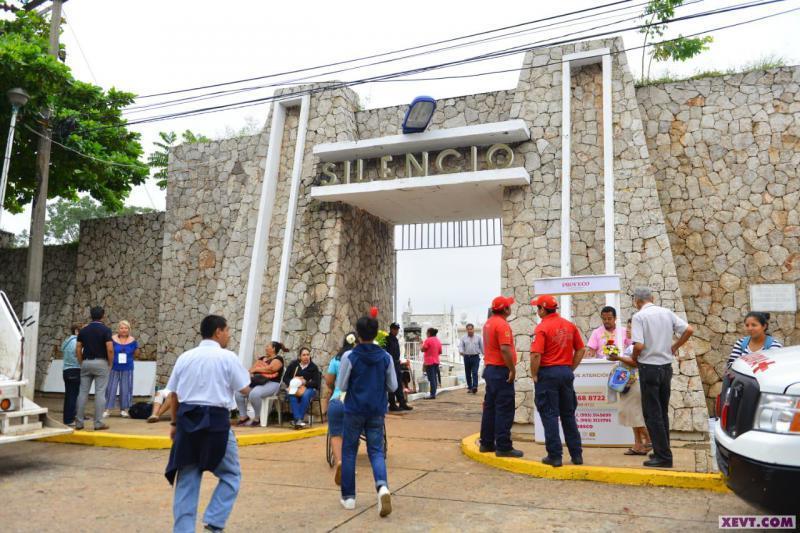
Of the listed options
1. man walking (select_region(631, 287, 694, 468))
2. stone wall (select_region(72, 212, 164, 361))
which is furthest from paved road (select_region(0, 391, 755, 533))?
stone wall (select_region(72, 212, 164, 361))

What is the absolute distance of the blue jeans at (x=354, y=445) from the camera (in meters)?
5.04

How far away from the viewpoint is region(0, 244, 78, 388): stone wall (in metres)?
16.0

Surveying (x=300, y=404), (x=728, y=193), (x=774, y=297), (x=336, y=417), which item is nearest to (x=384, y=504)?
(x=336, y=417)

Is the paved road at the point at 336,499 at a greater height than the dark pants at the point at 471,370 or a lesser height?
lesser

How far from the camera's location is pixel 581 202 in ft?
33.5

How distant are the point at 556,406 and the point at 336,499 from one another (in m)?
2.40

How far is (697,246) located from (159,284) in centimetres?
1195

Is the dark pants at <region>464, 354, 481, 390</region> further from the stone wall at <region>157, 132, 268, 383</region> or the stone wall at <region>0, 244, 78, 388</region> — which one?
the stone wall at <region>0, 244, 78, 388</region>

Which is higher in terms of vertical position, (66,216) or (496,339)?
(66,216)

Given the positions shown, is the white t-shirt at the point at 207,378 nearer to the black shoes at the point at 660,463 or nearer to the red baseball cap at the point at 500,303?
the red baseball cap at the point at 500,303

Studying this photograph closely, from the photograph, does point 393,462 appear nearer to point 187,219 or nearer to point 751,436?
point 751,436

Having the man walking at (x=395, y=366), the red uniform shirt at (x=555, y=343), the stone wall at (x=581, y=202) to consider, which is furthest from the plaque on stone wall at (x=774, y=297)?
the man walking at (x=395, y=366)

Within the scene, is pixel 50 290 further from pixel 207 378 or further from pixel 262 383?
pixel 207 378

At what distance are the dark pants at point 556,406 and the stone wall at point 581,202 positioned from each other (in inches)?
122
